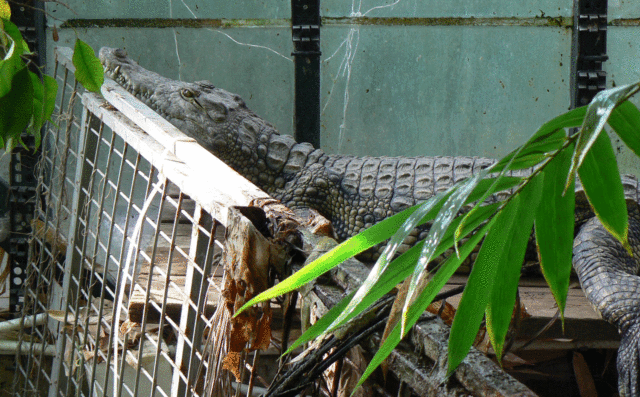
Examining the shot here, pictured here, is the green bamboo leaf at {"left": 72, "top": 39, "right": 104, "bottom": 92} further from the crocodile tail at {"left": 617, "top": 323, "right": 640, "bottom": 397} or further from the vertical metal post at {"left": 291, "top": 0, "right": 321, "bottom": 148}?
the vertical metal post at {"left": 291, "top": 0, "right": 321, "bottom": 148}

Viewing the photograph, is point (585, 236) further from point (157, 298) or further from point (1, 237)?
point (1, 237)

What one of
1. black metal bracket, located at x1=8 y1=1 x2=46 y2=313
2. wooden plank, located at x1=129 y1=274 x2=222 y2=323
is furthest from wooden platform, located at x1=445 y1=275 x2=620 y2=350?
black metal bracket, located at x1=8 y1=1 x2=46 y2=313

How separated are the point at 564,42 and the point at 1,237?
3.19m

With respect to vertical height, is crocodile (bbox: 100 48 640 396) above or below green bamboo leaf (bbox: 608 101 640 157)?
below

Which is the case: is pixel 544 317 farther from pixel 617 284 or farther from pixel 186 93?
pixel 186 93

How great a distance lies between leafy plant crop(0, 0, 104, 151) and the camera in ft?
2.70

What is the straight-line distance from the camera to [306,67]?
3.34 meters

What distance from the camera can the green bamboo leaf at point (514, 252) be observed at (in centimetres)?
49

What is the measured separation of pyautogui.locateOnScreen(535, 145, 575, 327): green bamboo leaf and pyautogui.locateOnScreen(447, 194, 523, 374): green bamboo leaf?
0.03 meters

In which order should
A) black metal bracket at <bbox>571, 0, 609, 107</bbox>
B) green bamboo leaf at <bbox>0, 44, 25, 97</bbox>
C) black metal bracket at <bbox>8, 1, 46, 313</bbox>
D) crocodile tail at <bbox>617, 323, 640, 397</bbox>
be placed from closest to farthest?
1. green bamboo leaf at <bbox>0, 44, 25, 97</bbox>
2. crocodile tail at <bbox>617, 323, 640, 397</bbox>
3. black metal bracket at <bbox>8, 1, 46, 313</bbox>
4. black metal bracket at <bbox>571, 0, 609, 107</bbox>

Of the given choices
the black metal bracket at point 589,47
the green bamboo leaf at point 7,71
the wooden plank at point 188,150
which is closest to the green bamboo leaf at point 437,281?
the wooden plank at point 188,150

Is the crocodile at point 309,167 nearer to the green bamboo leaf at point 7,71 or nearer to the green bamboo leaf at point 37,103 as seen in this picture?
the green bamboo leaf at point 37,103

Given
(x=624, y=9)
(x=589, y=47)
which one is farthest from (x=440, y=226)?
(x=624, y=9)

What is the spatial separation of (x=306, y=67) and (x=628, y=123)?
2.97 metres
